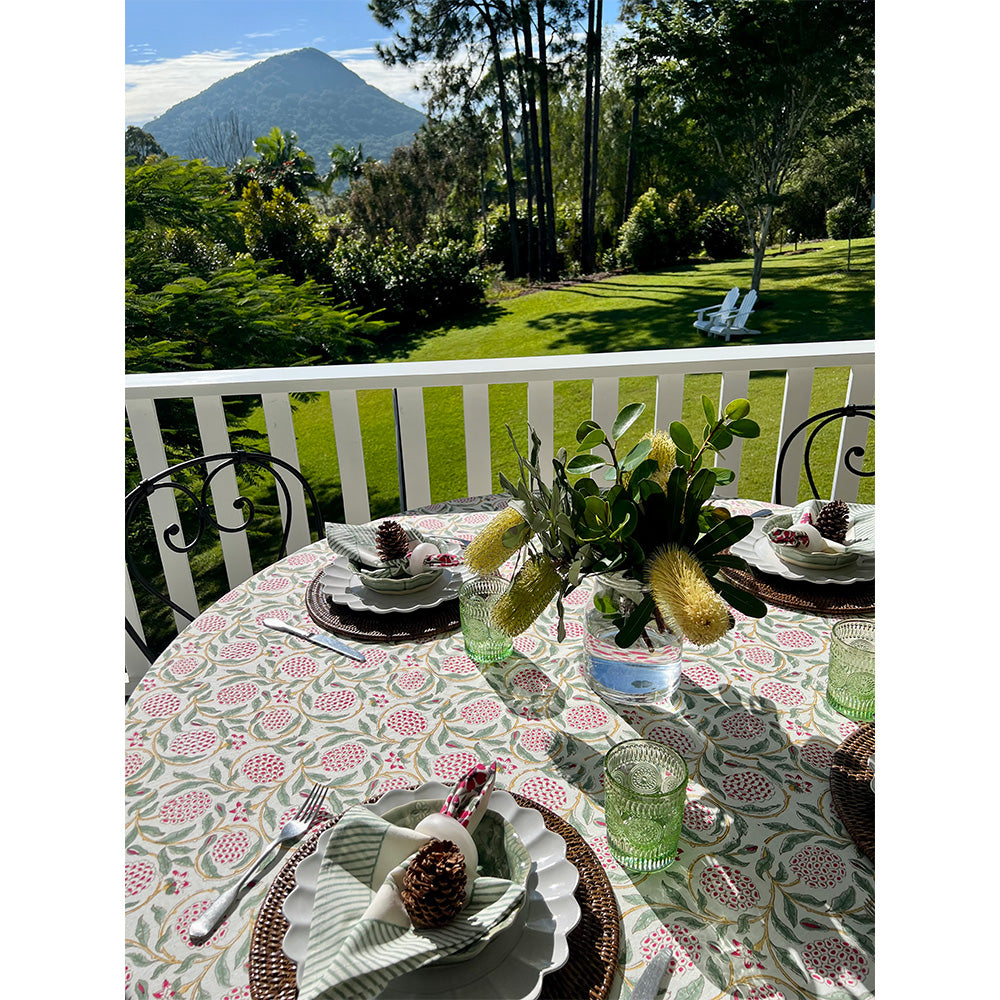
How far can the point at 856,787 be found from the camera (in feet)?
2.42

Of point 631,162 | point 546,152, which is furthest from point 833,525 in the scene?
point 631,162

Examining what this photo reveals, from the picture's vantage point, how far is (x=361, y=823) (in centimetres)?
62

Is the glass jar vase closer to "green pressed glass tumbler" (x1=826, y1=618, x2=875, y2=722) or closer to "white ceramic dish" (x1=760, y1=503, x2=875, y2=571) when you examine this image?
"green pressed glass tumbler" (x1=826, y1=618, x2=875, y2=722)

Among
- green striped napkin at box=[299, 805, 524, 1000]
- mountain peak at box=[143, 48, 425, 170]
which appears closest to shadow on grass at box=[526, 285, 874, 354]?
mountain peak at box=[143, 48, 425, 170]

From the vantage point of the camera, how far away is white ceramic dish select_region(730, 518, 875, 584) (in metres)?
1.08

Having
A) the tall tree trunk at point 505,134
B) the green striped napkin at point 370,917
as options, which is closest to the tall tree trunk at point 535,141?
the tall tree trunk at point 505,134

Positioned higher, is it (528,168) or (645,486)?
Answer: (528,168)

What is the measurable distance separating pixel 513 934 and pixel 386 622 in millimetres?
521

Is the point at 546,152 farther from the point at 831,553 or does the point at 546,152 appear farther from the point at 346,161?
the point at 831,553
